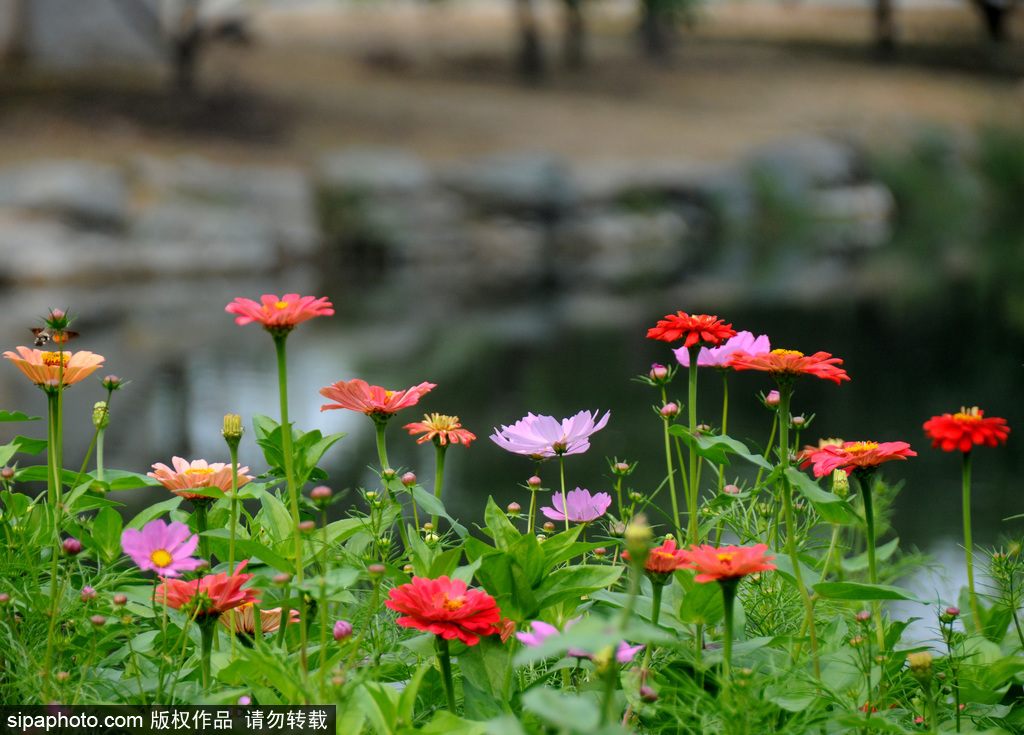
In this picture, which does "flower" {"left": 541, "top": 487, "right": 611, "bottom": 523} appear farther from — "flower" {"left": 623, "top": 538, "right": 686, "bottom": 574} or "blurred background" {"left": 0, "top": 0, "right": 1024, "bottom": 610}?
"blurred background" {"left": 0, "top": 0, "right": 1024, "bottom": 610}

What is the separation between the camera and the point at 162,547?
555mm

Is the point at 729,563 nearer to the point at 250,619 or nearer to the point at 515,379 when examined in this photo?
the point at 250,619

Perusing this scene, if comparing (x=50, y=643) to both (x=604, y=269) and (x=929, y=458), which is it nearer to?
(x=929, y=458)

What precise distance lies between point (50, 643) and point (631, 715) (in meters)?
0.36

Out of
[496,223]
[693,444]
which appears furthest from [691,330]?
[496,223]

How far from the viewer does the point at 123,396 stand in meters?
3.30

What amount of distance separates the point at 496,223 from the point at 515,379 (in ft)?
18.6

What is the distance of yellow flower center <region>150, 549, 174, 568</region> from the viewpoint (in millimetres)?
526

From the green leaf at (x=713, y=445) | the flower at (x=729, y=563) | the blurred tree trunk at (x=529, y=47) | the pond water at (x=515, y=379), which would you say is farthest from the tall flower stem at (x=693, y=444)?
the blurred tree trunk at (x=529, y=47)

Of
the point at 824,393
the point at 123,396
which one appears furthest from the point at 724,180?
the point at 123,396

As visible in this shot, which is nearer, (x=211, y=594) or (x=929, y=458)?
(x=211, y=594)

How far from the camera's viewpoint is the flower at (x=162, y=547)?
0.51 metres

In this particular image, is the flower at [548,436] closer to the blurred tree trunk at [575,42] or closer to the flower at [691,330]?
the flower at [691,330]

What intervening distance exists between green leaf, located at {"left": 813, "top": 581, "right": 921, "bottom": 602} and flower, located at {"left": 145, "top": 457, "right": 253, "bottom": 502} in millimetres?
444
